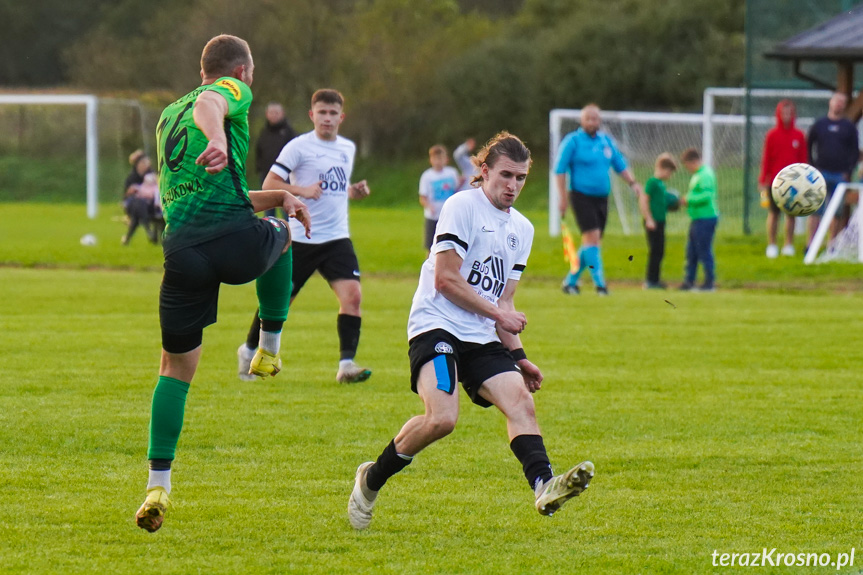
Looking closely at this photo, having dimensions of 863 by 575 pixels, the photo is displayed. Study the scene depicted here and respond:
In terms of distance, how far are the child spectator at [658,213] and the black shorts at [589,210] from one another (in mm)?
1661

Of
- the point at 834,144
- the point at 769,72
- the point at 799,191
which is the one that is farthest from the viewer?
the point at 769,72

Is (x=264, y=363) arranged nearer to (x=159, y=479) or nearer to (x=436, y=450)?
(x=159, y=479)

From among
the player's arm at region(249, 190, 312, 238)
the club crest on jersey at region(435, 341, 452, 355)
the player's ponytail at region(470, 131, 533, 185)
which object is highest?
the player's ponytail at region(470, 131, 533, 185)

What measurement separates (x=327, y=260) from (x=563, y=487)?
15.9 feet

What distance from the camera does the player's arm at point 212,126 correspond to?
4887 millimetres

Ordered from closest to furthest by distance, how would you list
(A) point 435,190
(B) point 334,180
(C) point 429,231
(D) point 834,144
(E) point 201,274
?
(E) point 201,274 → (B) point 334,180 → (D) point 834,144 → (C) point 429,231 → (A) point 435,190

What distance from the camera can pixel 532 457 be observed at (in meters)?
5.16

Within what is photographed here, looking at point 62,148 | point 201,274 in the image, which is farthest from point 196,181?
point 62,148

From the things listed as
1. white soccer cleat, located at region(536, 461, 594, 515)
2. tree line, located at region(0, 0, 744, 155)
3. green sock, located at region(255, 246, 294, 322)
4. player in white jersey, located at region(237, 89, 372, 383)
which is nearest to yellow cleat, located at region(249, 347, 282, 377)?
green sock, located at region(255, 246, 294, 322)

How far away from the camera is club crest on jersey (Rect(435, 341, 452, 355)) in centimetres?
533

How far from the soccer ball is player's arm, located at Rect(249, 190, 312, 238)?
12.9 feet

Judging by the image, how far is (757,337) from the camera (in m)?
12.1

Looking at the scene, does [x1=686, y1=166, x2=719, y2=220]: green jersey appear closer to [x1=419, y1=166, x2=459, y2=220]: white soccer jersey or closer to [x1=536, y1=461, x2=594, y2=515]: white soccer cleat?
[x1=419, y1=166, x2=459, y2=220]: white soccer jersey

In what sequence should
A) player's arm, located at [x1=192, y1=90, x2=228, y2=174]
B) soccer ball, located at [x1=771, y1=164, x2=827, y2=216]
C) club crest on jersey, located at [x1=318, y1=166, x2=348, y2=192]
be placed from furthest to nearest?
1. club crest on jersey, located at [x1=318, y1=166, x2=348, y2=192]
2. soccer ball, located at [x1=771, y1=164, x2=827, y2=216]
3. player's arm, located at [x1=192, y1=90, x2=228, y2=174]
